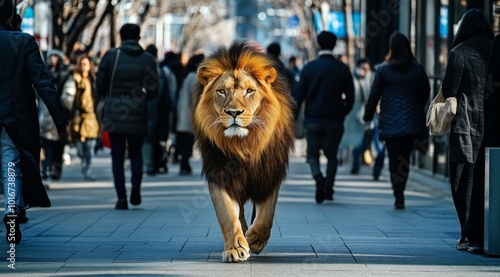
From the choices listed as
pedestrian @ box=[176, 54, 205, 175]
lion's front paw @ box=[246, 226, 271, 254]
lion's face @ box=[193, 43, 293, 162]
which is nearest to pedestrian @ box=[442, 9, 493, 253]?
lion's face @ box=[193, 43, 293, 162]

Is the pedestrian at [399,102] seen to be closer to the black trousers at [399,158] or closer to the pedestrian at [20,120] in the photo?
the black trousers at [399,158]

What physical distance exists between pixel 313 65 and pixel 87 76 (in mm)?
5431

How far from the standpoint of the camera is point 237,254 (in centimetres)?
906

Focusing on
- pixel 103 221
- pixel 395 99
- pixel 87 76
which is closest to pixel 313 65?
pixel 395 99

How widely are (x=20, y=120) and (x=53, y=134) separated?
8.99m

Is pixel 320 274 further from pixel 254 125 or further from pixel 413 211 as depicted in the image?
pixel 413 211

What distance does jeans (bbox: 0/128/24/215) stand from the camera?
33.1ft

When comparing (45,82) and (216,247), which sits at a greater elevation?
(45,82)

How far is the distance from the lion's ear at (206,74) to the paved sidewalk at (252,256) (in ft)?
4.24

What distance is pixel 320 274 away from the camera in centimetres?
853

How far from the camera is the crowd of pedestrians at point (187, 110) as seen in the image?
1014 cm

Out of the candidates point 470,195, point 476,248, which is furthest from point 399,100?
point 476,248

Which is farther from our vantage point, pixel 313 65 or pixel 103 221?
pixel 313 65

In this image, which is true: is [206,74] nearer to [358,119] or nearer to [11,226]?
[11,226]
